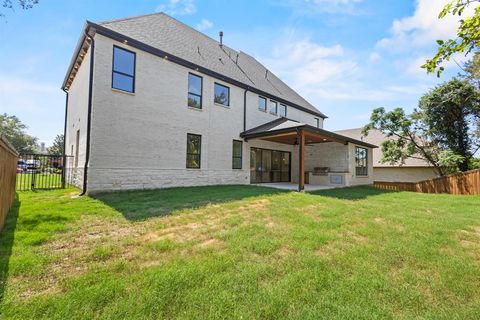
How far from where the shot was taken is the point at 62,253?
3441 millimetres

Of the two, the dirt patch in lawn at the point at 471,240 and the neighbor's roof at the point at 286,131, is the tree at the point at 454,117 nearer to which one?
the neighbor's roof at the point at 286,131

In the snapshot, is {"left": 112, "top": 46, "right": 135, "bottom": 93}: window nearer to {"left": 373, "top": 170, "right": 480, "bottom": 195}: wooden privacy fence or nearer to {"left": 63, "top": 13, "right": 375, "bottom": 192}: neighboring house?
{"left": 63, "top": 13, "right": 375, "bottom": 192}: neighboring house

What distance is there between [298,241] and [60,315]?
10.9 feet

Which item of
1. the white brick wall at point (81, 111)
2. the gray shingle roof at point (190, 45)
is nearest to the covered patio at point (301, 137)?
the gray shingle roof at point (190, 45)

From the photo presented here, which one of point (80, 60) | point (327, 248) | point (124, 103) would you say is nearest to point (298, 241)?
point (327, 248)

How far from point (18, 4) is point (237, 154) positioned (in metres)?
10.1

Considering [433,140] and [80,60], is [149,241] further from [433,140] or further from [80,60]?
[433,140]

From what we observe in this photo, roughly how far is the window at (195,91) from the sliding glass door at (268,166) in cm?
458

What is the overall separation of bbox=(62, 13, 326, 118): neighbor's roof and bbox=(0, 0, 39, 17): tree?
2246mm

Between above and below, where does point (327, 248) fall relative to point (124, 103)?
below

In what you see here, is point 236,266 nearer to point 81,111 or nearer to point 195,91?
point 195,91

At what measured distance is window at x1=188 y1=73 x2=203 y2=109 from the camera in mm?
11461

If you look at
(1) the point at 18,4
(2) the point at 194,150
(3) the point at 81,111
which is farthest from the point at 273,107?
(1) the point at 18,4

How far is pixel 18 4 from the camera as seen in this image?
6.07m
